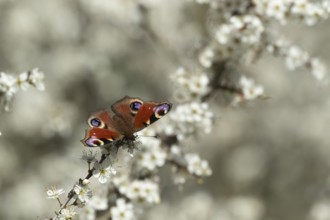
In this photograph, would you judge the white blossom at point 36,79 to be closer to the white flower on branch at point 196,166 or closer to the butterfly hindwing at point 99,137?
the butterfly hindwing at point 99,137

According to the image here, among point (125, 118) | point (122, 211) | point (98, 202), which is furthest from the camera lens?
point (98, 202)

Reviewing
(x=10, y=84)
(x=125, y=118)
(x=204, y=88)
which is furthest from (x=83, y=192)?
(x=204, y=88)

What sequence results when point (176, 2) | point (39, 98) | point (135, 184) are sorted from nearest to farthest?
1. point (135, 184)
2. point (39, 98)
3. point (176, 2)

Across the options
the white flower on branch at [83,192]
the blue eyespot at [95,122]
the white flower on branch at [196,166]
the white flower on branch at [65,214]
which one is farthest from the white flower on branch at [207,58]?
the white flower on branch at [65,214]

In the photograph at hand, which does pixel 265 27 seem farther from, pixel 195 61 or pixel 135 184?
pixel 135 184

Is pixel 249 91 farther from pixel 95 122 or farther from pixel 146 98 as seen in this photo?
pixel 146 98

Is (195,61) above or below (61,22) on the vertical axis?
below

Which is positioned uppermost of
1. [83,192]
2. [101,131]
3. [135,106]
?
[135,106]

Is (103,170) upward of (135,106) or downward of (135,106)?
downward

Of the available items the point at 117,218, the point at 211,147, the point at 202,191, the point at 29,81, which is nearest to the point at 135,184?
the point at 117,218
